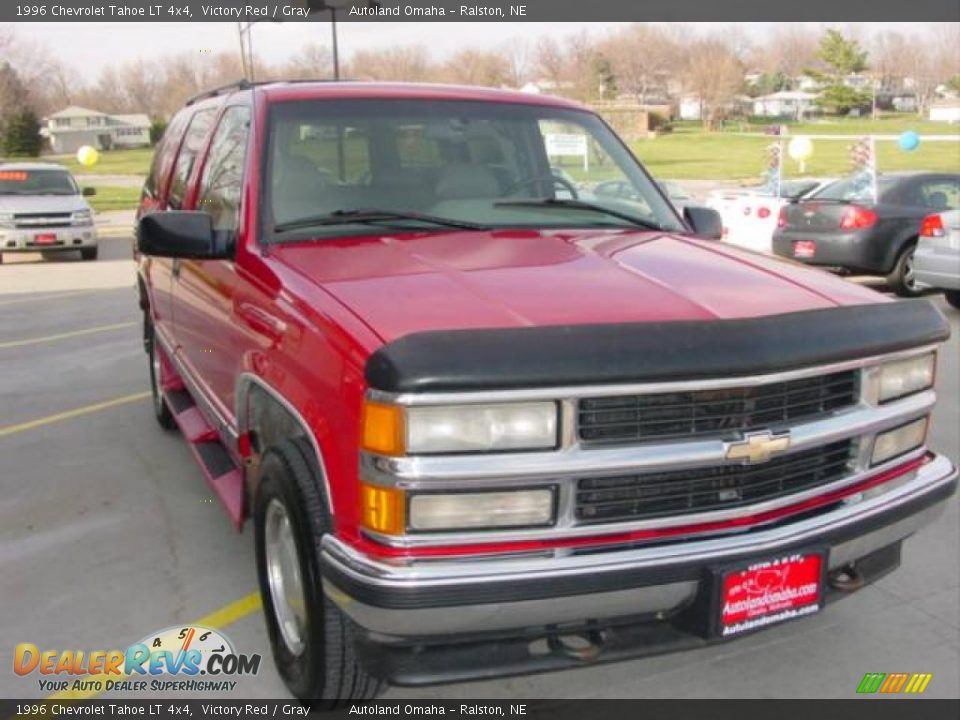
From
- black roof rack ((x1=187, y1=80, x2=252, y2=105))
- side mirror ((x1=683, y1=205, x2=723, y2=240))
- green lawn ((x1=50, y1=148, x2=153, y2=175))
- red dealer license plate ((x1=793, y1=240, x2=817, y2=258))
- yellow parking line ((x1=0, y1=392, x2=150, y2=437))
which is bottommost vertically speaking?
green lawn ((x1=50, y1=148, x2=153, y2=175))

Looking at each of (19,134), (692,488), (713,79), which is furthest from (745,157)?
(692,488)

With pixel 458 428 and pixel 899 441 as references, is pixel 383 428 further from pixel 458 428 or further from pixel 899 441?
pixel 899 441

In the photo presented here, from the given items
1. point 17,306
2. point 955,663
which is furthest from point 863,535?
point 17,306

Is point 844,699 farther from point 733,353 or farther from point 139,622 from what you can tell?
point 139,622

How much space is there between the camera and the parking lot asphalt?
3318mm

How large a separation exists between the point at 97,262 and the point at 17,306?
496 centimetres

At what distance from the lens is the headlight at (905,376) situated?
2.99 meters

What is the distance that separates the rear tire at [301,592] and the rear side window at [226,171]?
115cm

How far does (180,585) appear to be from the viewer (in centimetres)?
404

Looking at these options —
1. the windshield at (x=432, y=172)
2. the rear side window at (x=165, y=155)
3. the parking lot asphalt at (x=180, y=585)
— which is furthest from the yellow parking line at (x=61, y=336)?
the windshield at (x=432, y=172)

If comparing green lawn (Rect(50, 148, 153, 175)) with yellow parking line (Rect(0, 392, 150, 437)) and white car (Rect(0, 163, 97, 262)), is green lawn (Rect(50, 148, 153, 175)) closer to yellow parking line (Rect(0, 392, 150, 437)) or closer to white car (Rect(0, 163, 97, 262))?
white car (Rect(0, 163, 97, 262))

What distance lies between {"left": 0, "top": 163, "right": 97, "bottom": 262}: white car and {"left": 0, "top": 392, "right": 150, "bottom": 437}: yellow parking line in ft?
30.5

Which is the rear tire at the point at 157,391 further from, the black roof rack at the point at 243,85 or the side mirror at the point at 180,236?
the side mirror at the point at 180,236

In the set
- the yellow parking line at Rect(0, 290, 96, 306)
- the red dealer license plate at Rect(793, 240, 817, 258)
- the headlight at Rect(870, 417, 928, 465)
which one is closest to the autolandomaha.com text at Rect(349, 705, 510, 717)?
the headlight at Rect(870, 417, 928, 465)
